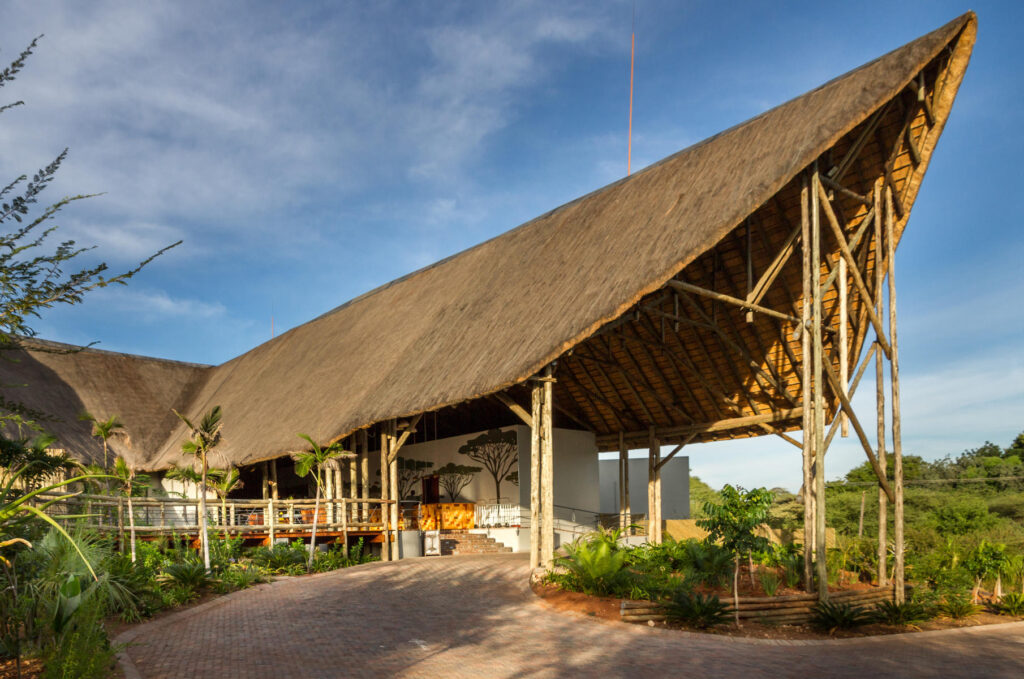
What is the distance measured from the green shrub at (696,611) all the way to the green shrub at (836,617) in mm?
1325

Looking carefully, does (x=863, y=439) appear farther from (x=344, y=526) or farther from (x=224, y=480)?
(x=224, y=480)

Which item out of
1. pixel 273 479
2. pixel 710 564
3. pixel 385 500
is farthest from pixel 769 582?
pixel 273 479

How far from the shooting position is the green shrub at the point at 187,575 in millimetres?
12797

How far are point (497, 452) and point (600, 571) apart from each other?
38.5 ft

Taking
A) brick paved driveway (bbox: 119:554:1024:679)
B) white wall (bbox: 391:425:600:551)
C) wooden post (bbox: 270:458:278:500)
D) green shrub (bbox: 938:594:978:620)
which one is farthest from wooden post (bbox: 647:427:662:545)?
wooden post (bbox: 270:458:278:500)

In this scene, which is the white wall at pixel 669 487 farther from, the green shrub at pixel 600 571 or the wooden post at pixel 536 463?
the green shrub at pixel 600 571

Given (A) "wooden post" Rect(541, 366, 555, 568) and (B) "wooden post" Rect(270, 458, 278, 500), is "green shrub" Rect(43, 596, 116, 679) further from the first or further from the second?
(B) "wooden post" Rect(270, 458, 278, 500)

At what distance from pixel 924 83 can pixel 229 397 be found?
24.5 metres

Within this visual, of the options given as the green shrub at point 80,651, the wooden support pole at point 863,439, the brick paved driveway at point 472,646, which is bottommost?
the brick paved driveway at point 472,646

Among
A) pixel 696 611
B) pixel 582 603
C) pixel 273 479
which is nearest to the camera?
pixel 696 611

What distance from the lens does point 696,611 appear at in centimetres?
1067

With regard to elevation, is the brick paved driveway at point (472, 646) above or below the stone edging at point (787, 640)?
above

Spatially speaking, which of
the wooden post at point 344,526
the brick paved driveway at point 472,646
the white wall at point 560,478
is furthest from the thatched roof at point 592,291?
the brick paved driveway at point 472,646

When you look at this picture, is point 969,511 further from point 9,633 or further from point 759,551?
point 9,633
